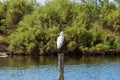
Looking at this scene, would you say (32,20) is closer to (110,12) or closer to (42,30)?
(42,30)

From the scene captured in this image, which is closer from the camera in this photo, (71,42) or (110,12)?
(71,42)

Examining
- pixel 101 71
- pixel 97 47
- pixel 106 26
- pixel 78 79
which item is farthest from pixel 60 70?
pixel 106 26

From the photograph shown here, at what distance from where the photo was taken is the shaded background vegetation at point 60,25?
81.1 meters

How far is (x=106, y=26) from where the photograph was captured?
93.9m

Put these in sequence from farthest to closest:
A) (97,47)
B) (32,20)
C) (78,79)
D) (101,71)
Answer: (32,20) → (97,47) → (101,71) → (78,79)

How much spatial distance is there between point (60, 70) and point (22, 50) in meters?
59.6

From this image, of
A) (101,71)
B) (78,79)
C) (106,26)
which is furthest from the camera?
(106,26)

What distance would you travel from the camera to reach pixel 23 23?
8719 centimetres

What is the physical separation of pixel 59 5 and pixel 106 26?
11.7 meters

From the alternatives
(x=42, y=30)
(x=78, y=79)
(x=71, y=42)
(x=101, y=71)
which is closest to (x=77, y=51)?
(x=71, y=42)

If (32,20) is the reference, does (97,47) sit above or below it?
below

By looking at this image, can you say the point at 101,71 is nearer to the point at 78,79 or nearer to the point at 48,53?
the point at 78,79

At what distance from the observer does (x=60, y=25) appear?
8712 centimetres

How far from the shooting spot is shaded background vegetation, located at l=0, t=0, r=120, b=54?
81062 millimetres
